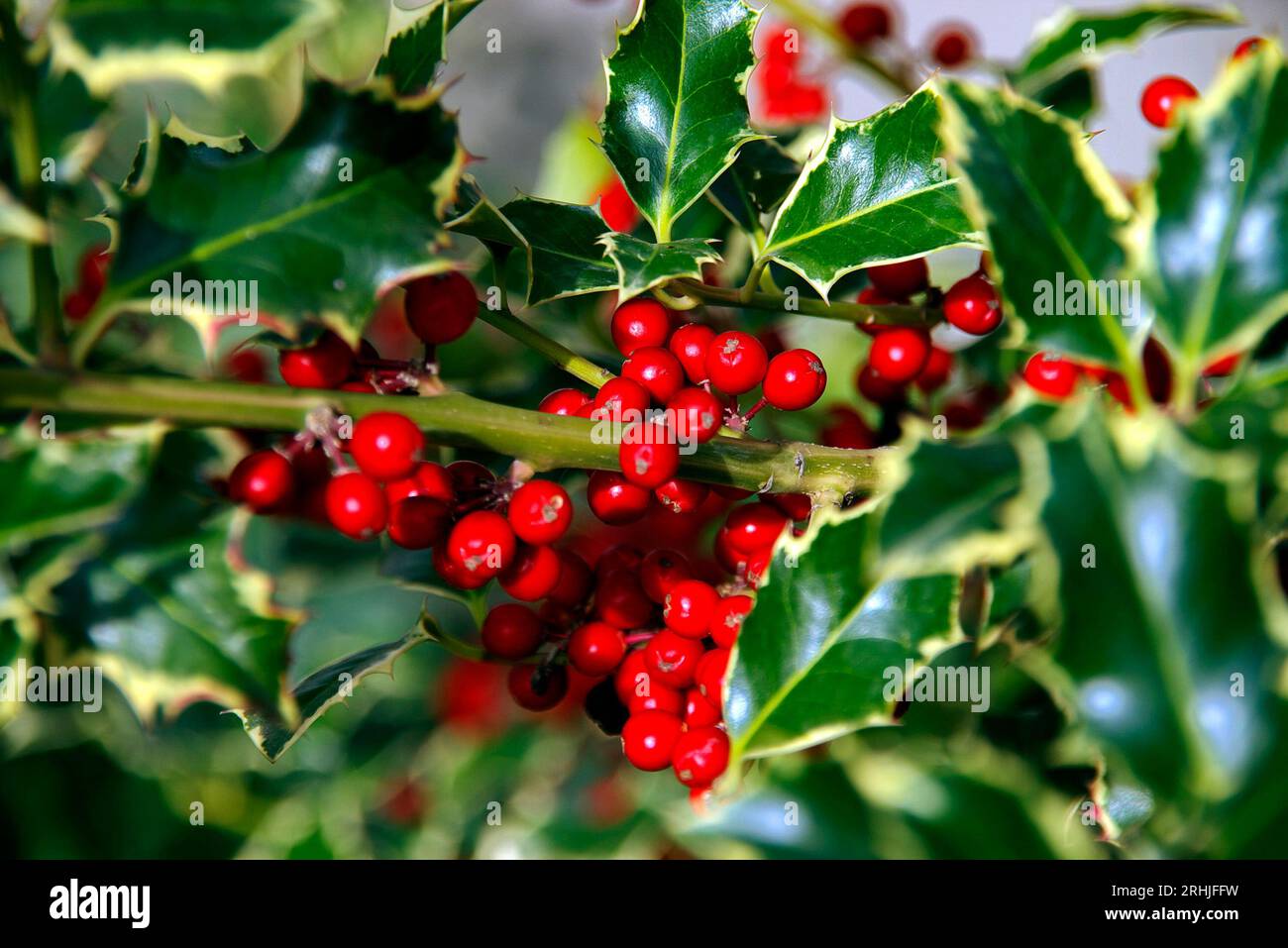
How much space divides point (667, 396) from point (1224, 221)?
35 cm

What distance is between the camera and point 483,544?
29.7 inches

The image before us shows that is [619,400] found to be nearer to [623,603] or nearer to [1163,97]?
[623,603]

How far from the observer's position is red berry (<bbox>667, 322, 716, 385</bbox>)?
0.82 meters

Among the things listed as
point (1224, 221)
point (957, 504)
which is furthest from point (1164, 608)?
point (1224, 221)

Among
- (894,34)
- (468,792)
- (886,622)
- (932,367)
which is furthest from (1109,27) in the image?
(468,792)

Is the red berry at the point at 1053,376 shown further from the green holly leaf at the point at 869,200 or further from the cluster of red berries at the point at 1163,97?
the cluster of red berries at the point at 1163,97

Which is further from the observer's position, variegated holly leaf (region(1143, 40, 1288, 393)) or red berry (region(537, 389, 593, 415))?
red berry (region(537, 389, 593, 415))

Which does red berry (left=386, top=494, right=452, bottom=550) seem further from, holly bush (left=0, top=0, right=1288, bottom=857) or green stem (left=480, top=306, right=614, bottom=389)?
green stem (left=480, top=306, right=614, bottom=389)

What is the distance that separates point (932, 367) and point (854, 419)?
93 millimetres

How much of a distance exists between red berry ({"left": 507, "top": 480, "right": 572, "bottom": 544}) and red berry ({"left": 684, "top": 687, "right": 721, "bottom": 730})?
156mm

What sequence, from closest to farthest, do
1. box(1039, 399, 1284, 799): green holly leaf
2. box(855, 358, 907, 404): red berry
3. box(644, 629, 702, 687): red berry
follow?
box(1039, 399, 1284, 799): green holly leaf, box(644, 629, 702, 687): red berry, box(855, 358, 907, 404): red berry

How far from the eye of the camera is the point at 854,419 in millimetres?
1084

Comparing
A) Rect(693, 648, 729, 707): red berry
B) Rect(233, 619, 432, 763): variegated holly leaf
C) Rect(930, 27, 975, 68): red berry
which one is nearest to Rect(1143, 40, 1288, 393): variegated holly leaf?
Rect(693, 648, 729, 707): red berry

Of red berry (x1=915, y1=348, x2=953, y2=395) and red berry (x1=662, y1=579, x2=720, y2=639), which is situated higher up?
red berry (x1=915, y1=348, x2=953, y2=395)
